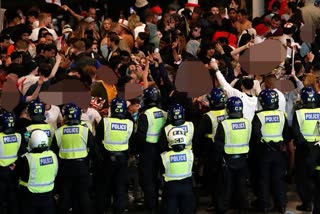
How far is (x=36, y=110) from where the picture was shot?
15672 mm

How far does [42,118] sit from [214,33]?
6.52 metres

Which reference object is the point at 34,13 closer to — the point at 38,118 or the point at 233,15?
the point at 233,15

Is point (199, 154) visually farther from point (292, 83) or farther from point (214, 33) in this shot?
point (214, 33)

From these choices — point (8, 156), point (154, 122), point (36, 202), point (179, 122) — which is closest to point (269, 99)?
point (179, 122)

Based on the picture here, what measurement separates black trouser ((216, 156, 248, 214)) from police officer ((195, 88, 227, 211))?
0.13 m

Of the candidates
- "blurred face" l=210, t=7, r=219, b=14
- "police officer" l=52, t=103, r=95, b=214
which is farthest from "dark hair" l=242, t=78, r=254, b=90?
"blurred face" l=210, t=7, r=219, b=14

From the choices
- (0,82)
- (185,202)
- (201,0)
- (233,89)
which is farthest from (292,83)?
(201,0)

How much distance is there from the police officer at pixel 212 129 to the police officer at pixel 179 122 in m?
0.60

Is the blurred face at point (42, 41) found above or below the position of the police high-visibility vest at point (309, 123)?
above

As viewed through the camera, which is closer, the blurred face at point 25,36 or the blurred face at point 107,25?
the blurred face at point 25,36

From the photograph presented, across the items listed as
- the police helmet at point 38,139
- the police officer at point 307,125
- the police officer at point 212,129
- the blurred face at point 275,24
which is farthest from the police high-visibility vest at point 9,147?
the blurred face at point 275,24

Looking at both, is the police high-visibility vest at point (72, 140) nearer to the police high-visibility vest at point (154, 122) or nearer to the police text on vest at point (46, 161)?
the police text on vest at point (46, 161)

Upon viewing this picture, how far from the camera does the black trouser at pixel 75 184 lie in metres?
15.8

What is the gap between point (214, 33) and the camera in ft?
69.9
